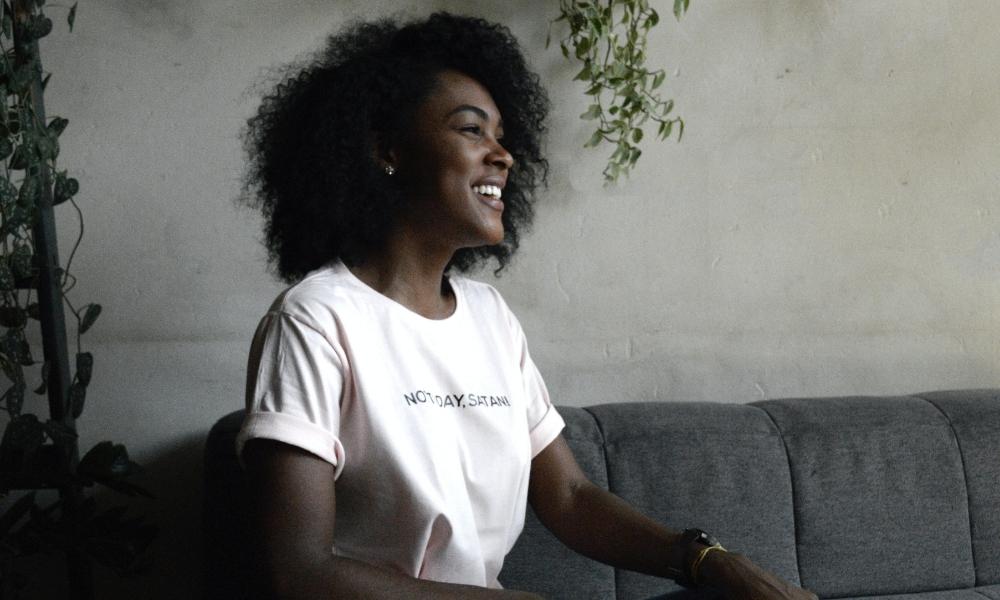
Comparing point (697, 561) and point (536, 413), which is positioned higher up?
point (536, 413)

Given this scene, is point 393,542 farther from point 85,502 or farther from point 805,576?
point 805,576

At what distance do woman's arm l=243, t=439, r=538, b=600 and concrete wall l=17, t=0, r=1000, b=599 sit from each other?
84cm

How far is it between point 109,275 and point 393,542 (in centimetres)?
95

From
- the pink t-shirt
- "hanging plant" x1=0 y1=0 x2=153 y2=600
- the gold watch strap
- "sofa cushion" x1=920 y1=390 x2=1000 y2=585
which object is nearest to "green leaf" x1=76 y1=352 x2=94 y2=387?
"hanging plant" x1=0 y1=0 x2=153 y2=600

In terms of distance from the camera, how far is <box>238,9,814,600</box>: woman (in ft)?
4.30

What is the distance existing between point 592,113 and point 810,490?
84 cm

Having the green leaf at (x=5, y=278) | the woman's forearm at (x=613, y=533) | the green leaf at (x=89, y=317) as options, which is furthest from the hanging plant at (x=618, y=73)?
the green leaf at (x=5, y=278)

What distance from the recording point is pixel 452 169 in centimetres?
155

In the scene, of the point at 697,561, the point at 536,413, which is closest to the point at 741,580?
the point at 697,561

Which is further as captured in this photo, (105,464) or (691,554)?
(105,464)

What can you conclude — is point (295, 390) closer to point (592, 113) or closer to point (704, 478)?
point (704, 478)

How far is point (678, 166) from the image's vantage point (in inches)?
90.9

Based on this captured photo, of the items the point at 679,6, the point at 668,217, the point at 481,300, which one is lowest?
the point at 481,300

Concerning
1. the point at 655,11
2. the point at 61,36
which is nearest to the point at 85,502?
the point at 61,36
